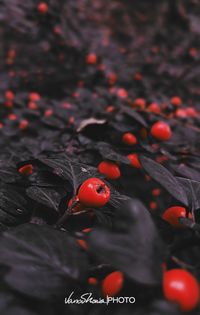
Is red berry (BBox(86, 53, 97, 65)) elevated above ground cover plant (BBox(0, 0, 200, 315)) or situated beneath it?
situated beneath

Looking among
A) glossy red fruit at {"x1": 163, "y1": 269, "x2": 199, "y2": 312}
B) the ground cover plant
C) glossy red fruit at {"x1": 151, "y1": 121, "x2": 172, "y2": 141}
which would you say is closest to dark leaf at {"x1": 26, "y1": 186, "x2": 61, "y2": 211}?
the ground cover plant

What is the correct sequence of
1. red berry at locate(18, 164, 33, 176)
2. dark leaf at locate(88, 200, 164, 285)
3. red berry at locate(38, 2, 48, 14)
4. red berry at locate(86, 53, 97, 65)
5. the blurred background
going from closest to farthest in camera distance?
dark leaf at locate(88, 200, 164, 285), red berry at locate(18, 164, 33, 176), red berry at locate(38, 2, 48, 14), the blurred background, red berry at locate(86, 53, 97, 65)

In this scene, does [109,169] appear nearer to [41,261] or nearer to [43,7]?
[41,261]

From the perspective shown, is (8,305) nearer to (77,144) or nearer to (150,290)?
(150,290)

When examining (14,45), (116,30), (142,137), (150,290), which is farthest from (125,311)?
(116,30)

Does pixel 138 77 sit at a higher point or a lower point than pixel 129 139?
lower

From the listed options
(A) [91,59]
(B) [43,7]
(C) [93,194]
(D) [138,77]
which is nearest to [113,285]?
(C) [93,194]

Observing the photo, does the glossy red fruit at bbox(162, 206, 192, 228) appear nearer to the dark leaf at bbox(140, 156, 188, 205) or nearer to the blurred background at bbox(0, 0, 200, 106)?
the dark leaf at bbox(140, 156, 188, 205)
